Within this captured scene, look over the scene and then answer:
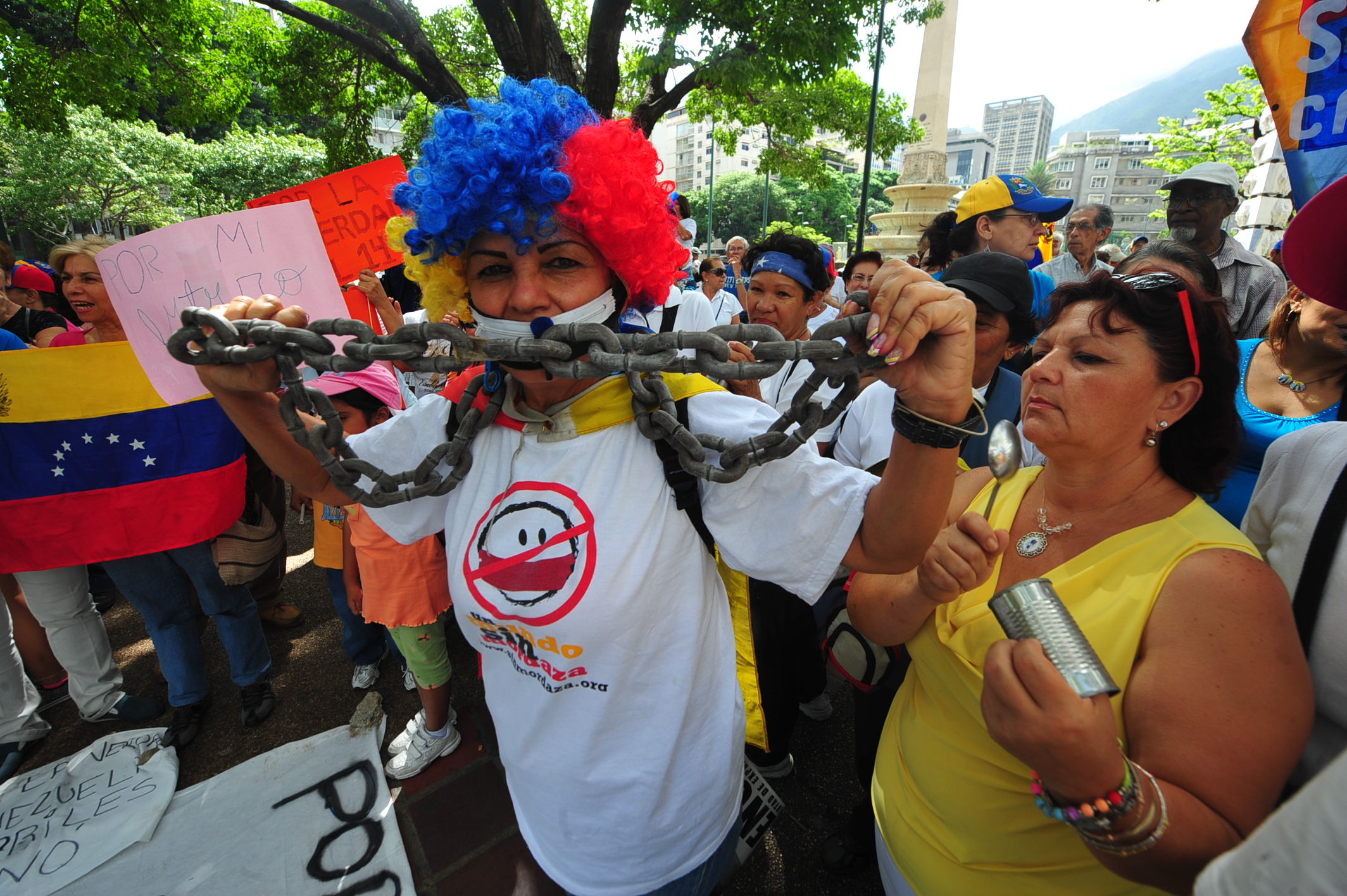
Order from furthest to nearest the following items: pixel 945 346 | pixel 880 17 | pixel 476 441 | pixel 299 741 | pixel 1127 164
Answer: pixel 1127 164 < pixel 880 17 < pixel 299 741 < pixel 476 441 < pixel 945 346

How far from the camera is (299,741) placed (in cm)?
301

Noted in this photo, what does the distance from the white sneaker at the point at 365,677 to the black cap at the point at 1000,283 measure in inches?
142

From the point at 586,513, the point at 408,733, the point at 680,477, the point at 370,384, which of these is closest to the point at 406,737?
the point at 408,733

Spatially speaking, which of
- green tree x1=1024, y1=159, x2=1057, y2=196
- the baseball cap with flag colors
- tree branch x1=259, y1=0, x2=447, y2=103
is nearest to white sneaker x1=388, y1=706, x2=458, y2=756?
the baseball cap with flag colors

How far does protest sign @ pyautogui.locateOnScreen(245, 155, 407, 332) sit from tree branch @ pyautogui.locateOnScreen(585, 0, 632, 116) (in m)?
4.98

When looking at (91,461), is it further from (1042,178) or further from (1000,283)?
(1042,178)

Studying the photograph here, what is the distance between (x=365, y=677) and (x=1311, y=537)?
3945 mm

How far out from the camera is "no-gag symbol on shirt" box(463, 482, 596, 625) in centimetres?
122

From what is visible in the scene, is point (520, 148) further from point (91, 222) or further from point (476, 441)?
point (91, 222)

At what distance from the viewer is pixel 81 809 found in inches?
103

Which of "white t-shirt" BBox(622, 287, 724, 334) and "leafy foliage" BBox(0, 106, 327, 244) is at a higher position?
"leafy foliage" BBox(0, 106, 327, 244)

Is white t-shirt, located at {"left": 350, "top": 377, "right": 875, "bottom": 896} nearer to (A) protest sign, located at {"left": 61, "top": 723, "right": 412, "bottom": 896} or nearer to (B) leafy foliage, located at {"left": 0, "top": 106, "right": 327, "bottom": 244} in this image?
(A) protest sign, located at {"left": 61, "top": 723, "right": 412, "bottom": 896}

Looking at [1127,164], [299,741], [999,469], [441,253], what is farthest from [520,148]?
[1127,164]

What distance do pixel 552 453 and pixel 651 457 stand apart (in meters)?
0.22
